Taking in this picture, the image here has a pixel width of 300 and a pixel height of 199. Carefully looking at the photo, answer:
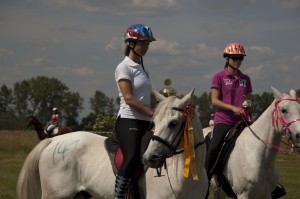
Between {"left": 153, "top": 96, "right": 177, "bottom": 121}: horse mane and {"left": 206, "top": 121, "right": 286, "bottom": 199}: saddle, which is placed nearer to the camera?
{"left": 153, "top": 96, "right": 177, "bottom": 121}: horse mane

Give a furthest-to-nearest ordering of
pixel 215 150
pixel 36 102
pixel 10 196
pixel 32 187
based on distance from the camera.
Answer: pixel 36 102, pixel 10 196, pixel 215 150, pixel 32 187

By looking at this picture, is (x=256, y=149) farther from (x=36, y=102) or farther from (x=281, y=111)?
(x=36, y=102)

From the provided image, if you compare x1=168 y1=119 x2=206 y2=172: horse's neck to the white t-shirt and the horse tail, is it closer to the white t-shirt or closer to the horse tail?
the white t-shirt

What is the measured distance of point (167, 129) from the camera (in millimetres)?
5656

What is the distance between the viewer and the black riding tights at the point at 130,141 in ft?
20.3

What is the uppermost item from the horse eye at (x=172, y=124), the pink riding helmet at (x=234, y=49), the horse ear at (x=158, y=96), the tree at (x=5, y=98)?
the pink riding helmet at (x=234, y=49)

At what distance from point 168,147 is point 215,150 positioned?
298cm

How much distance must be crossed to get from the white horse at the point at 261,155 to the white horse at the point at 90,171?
6.09 ft

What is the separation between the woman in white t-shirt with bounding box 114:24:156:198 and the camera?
6176 millimetres

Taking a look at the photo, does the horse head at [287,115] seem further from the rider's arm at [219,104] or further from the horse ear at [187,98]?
the horse ear at [187,98]

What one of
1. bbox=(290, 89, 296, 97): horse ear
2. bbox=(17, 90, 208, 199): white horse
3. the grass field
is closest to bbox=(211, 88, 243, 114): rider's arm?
bbox=(290, 89, 296, 97): horse ear

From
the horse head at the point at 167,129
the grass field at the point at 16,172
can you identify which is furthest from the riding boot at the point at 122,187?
the grass field at the point at 16,172

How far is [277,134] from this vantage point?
25.5 feet

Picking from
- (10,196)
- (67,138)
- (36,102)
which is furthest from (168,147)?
(36,102)
